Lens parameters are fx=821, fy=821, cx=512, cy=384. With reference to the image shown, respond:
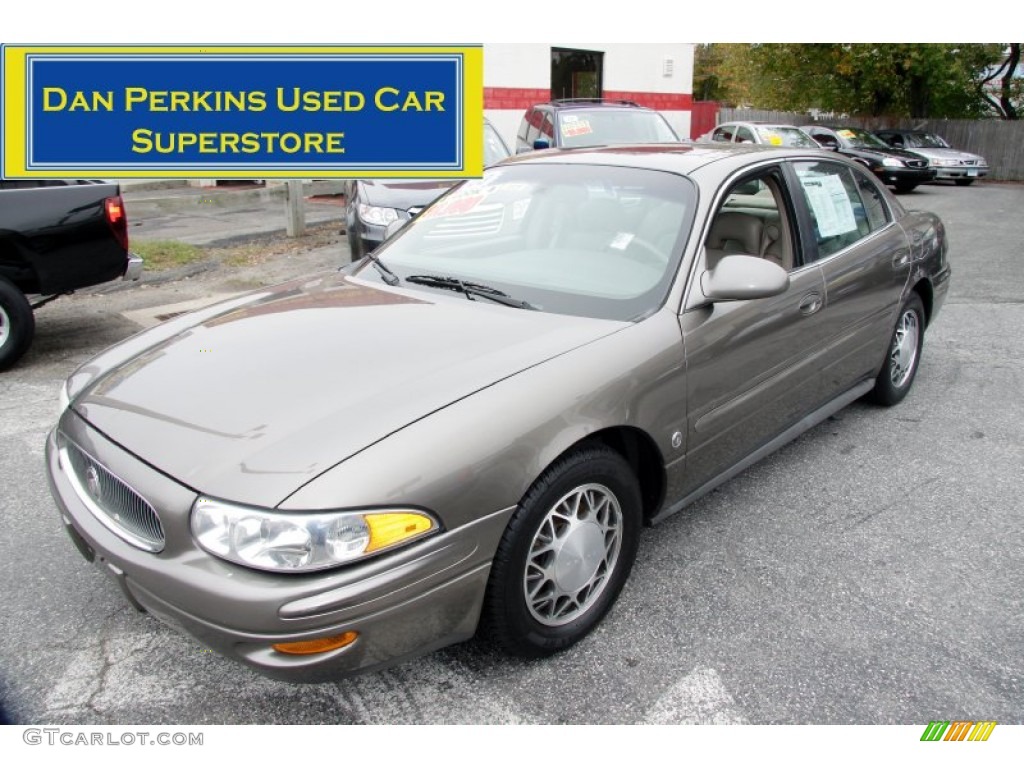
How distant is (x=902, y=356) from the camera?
463 cm

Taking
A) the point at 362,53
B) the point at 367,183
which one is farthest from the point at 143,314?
the point at 362,53

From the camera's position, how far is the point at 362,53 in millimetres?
6355

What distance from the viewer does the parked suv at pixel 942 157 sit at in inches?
733

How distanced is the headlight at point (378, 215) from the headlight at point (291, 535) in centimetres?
509

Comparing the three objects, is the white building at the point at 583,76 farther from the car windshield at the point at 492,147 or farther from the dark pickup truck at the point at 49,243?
the dark pickup truck at the point at 49,243

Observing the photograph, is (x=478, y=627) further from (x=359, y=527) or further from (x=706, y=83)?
(x=706, y=83)

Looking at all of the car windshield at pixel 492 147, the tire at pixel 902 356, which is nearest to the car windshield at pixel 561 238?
the tire at pixel 902 356

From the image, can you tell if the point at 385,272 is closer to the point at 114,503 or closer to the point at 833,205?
the point at 114,503

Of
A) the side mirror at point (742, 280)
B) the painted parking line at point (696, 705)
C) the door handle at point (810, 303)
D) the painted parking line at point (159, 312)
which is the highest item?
the side mirror at point (742, 280)

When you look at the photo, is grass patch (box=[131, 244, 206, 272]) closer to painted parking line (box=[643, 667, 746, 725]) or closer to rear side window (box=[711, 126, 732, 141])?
painted parking line (box=[643, 667, 746, 725])

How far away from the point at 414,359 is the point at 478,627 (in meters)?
0.82

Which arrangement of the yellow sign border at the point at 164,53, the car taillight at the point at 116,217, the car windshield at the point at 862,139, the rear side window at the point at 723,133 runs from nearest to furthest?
the car taillight at the point at 116,217, the yellow sign border at the point at 164,53, the rear side window at the point at 723,133, the car windshield at the point at 862,139

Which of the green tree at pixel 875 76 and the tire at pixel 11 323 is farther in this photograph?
the green tree at pixel 875 76

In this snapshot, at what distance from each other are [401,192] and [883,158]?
1390 cm
